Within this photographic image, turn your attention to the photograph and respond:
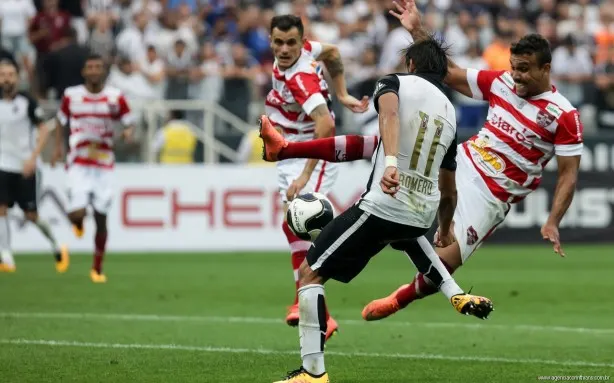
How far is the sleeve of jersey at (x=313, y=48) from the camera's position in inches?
457

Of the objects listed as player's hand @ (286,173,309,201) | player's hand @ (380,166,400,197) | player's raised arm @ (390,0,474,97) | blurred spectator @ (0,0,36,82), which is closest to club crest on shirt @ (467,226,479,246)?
player's raised arm @ (390,0,474,97)

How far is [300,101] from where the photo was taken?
1104cm

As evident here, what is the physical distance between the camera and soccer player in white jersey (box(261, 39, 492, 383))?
27.2 ft

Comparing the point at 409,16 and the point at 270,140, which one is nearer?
the point at 270,140

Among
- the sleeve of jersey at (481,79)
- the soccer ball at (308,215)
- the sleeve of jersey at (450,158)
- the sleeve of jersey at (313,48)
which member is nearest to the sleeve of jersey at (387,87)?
the sleeve of jersey at (450,158)

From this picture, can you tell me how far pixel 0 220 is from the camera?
17875 mm

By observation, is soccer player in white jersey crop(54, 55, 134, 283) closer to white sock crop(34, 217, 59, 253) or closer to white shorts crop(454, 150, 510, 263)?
white sock crop(34, 217, 59, 253)

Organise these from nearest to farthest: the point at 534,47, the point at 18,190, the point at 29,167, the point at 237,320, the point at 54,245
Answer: the point at 534,47
the point at 237,320
the point at 29,167
the point at 54,245
the point at 18,190

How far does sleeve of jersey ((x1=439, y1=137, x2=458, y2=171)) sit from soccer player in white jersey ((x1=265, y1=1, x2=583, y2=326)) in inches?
44.4

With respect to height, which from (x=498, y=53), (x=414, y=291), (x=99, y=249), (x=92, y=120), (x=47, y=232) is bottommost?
(x=47, y=232)

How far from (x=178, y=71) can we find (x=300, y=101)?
13.0 metres

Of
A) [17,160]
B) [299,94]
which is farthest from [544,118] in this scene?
[17,160]

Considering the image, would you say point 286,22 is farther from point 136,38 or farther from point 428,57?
point 136,38

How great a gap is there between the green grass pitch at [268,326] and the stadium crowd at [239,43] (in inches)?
199
